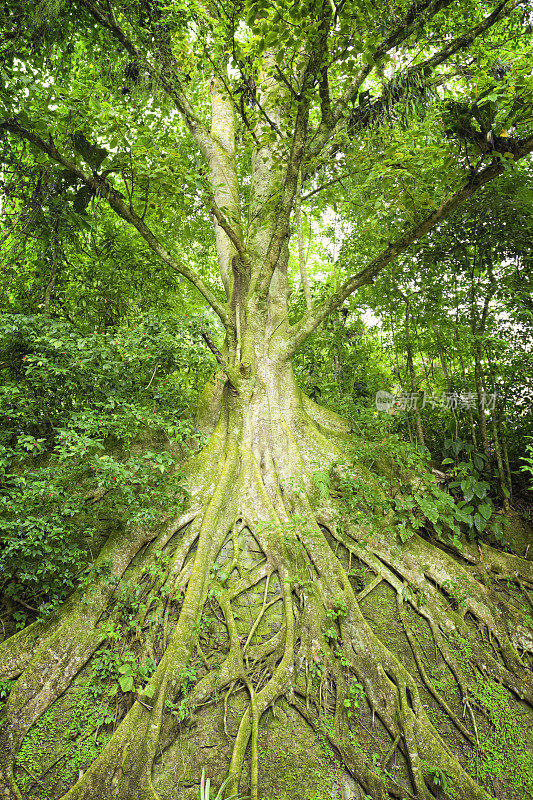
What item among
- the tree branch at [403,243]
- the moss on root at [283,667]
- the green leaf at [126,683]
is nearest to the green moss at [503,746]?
the moss on root at [283,667]

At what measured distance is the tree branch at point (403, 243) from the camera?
10.8 feet

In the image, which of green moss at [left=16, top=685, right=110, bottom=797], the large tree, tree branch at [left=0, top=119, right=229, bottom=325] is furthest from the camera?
tree branch at [left=0, top=119, right=229, bottom=325]

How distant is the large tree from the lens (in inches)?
111

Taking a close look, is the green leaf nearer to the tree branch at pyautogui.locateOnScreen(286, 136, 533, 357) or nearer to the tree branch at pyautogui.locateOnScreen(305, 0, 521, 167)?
the tree branch at pyautogui.locateOnScreen(286, 136, 533, 357)

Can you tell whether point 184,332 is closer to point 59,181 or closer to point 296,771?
point 59,181

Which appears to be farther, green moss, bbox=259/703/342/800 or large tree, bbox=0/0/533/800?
large tree, bbox=0/0/533/800

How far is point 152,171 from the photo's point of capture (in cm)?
368

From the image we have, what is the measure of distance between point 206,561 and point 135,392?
76.3 inches

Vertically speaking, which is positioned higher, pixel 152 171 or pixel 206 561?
pixel 152 171

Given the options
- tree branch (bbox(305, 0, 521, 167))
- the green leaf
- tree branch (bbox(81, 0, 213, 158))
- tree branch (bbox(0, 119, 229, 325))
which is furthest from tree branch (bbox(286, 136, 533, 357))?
the green leaf

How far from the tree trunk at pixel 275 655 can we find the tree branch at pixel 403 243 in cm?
145

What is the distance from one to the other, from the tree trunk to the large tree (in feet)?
0.05

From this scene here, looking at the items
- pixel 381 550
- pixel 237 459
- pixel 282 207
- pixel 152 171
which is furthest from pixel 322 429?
pixel 152 171

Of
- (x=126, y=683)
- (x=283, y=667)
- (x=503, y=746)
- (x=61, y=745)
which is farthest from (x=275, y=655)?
(x=503, y=746)
